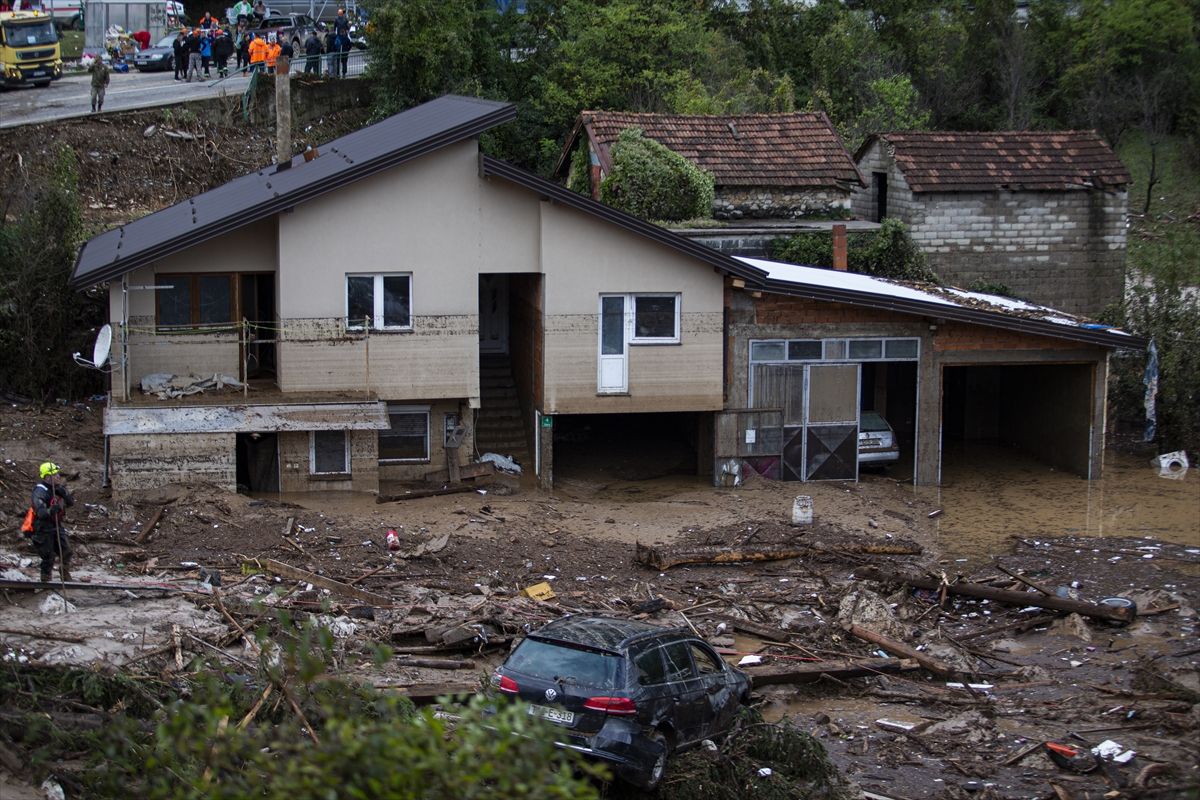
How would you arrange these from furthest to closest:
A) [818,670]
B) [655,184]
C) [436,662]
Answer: [655,184], [818,670], [436,662]

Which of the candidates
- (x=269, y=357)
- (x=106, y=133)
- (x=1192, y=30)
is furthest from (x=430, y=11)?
(x=1192, y=30)

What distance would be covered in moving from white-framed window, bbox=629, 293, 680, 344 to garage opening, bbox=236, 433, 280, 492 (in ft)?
22.1

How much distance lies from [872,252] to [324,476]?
15143 mm

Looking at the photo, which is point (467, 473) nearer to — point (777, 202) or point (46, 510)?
point (46, 510)

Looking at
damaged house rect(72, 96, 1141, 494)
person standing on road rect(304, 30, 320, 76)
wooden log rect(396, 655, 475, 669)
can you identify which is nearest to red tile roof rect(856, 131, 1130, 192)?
damaged house rect(72, 96, 1141, 494)

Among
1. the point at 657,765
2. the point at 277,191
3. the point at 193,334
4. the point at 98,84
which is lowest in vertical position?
the point at 657,765

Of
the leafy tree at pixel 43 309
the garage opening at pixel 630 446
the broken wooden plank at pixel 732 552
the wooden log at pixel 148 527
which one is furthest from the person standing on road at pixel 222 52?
the broken wooden plank at pixel 732 552

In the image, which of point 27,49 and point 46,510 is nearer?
point 46,510

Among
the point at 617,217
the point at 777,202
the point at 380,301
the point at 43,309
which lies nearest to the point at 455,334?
the point at 380,301

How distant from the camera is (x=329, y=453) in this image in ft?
81.8

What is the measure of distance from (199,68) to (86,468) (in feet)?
107

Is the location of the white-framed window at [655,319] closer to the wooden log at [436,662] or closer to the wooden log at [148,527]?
the wooden log at [148,527]

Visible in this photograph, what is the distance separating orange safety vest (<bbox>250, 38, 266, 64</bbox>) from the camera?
47.6 m

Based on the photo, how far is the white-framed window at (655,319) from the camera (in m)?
26.2
